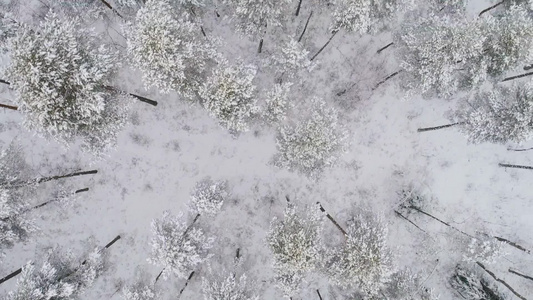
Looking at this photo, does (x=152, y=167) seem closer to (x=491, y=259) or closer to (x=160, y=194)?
(x=160, y=194)

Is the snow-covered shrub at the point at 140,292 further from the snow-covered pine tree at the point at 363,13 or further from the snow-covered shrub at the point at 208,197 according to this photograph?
the snow-covered pine tree at the point at 363,13

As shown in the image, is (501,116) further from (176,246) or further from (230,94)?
(176,246)

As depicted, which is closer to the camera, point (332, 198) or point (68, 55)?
point (68, 55)

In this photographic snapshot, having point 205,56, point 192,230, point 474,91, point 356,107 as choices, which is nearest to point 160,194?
point 192,230

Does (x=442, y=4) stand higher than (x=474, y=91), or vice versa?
(x=442, y=4)

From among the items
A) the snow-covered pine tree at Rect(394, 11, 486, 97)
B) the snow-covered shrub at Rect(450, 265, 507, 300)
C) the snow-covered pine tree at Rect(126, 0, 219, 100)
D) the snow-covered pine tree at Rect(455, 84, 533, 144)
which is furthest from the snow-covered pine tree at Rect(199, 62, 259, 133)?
the snow-covered shrub at Rect(450, 265, 507, 300)
